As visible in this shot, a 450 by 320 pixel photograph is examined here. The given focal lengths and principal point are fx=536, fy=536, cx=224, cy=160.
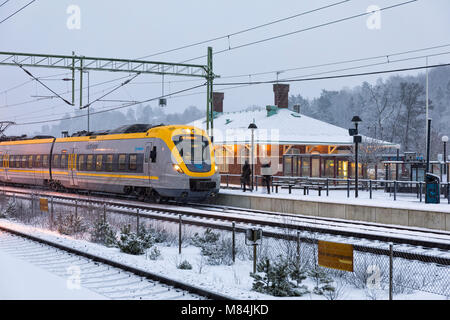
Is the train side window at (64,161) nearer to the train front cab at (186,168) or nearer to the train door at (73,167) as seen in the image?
the train door at (73,167)

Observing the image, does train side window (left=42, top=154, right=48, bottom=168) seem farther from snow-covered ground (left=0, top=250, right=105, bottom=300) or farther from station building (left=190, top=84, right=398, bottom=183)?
snow-covered ground (left=0, top=250, right=105, bottom=300)

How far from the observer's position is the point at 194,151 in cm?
2367

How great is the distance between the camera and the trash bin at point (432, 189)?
21094 mm

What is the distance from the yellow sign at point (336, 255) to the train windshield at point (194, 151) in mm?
13836

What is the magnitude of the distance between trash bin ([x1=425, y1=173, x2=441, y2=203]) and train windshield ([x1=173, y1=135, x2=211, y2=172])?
30.1 feet

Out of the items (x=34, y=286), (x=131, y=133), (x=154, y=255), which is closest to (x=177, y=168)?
(x=131, y=133)

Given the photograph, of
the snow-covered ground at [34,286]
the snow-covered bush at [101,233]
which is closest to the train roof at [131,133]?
the snow-covered bush at [101,233]

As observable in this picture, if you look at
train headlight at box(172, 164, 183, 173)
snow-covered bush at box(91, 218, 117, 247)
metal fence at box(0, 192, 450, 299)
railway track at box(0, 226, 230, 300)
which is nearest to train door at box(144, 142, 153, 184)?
train headlight at box(172, 164, 183, 173)

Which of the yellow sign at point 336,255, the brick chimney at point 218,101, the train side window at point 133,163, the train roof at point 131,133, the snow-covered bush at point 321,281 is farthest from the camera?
the brick chimney at point 218,101

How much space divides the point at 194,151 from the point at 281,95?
23.9 metres

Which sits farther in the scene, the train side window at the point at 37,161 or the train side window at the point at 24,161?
the train side window at the point at 24,161

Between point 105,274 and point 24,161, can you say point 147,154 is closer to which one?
point 105,274

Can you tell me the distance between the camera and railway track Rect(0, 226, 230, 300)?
9047 mm

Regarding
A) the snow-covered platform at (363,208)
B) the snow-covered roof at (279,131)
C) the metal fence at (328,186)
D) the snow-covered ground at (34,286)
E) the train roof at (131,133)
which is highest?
the snow-covered roof at (279,131)
